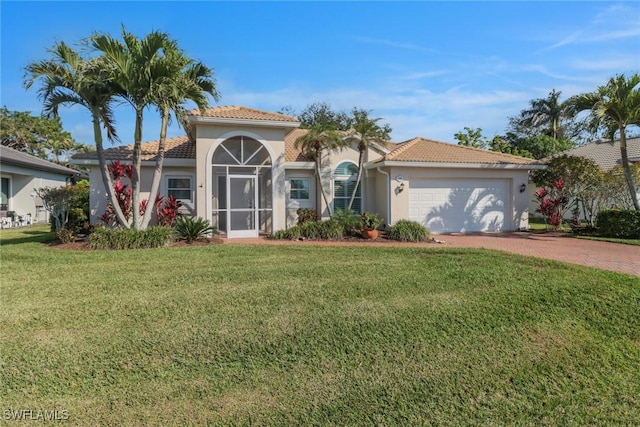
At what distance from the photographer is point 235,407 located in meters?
3.66

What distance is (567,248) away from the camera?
11.7m

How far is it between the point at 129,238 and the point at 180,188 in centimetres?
479

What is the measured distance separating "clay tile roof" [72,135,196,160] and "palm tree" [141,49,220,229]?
121 inches

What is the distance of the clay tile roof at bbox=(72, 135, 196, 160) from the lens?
15.0m

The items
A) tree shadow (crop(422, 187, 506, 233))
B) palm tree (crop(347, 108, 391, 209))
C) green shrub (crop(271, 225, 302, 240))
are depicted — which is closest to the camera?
green shrub (crop(271, 225, 302, 240))

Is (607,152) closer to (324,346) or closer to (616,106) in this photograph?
(616,106)

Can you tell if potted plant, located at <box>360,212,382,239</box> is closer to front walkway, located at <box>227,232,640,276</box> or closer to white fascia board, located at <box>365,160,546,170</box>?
front walkway, located at <box>227,232,640,276</box>

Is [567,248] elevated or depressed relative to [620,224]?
depressed

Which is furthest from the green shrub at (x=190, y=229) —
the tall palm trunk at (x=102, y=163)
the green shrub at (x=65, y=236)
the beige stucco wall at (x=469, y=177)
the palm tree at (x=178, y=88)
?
the beige stucco wall at (x=469, y=177)

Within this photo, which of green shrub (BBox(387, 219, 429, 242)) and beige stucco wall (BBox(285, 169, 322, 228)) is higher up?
beige stucco wall (BBox(285, 169, 322, 228))

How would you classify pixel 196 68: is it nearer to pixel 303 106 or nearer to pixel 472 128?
pixel 303 106

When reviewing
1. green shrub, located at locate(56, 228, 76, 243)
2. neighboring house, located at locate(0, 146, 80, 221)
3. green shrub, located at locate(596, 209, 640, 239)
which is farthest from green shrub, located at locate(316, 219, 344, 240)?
neighboring house, located at locate(0, 146, 80, 221)

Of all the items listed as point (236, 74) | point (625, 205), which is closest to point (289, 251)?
point (236, 74)

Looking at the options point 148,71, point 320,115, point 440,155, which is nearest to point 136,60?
point 148,71
